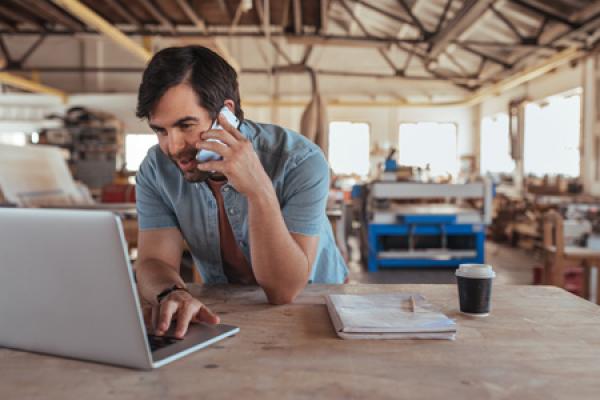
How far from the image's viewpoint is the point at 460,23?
546cm

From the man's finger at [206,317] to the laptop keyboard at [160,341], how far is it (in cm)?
11

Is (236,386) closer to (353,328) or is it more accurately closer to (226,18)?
(353,328)

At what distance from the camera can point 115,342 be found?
824 millimetres

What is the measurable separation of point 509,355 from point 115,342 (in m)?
0.65

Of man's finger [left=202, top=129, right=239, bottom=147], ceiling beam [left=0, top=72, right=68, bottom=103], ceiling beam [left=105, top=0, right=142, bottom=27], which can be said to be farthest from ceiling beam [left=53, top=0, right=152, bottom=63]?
man's finger [left=202, top=129, right=239, bottom=147]

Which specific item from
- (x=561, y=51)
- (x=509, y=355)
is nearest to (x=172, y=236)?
(x=509, y=355)

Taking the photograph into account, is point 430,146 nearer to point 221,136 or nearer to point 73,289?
point 221,136

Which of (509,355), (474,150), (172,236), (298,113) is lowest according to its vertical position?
(509,355)

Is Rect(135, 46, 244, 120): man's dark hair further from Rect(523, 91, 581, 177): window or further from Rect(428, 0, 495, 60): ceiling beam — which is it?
Rect(523, 91, 581, 177): window

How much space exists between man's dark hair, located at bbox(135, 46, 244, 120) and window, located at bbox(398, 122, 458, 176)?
12.2 meters

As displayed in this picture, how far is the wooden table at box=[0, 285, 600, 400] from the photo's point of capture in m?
0.77

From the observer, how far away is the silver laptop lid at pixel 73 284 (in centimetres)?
75

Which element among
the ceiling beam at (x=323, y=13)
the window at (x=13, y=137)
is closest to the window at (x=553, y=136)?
the ceiling beam at (x=323, y=13)

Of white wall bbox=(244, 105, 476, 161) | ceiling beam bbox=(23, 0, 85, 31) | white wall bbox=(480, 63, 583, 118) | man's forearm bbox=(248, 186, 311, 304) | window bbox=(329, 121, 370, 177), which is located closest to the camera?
man's forearm bbox=(248, 186, 311, 304)
